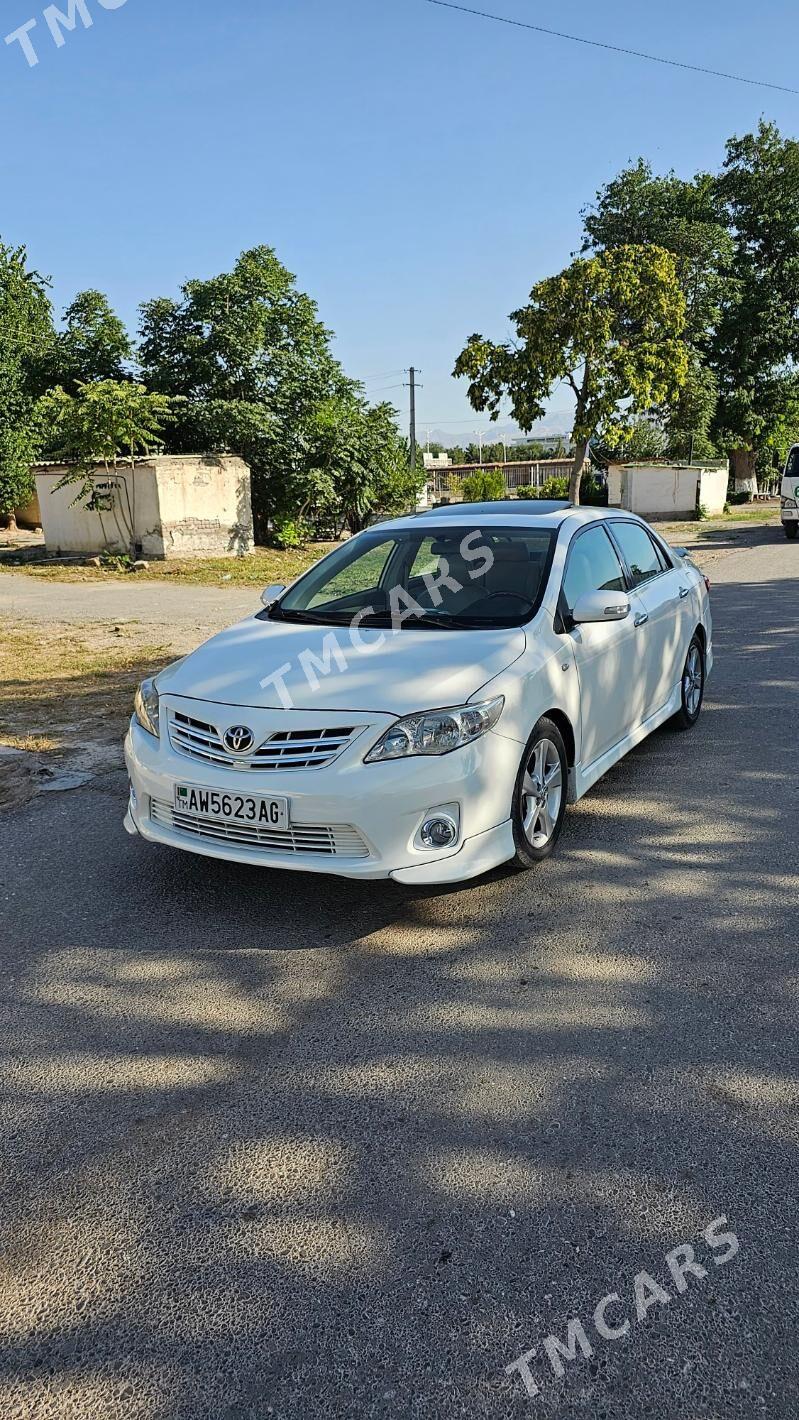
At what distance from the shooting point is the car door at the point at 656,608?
5441mm

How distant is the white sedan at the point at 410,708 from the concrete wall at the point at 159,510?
1663 cm

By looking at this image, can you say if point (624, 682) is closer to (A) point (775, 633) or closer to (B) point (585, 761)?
(B) point (585, 761)

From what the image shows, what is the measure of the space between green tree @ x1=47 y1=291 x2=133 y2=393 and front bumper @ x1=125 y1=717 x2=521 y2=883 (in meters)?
24.3

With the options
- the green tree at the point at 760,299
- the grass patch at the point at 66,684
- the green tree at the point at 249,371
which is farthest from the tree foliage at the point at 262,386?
the green tree at the point at 760,299

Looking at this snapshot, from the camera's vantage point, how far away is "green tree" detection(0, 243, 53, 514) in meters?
28.1

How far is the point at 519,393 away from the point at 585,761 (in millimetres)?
21797

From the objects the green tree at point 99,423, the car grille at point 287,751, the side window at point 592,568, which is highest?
the green tree at point 99,423

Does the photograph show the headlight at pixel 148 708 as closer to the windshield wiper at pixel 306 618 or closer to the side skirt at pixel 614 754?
the windshield wiper at pixel 306 618

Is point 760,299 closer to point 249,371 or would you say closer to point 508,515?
point 249,371

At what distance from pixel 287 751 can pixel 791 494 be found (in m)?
21.5

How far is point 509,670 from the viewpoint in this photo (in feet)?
12.9

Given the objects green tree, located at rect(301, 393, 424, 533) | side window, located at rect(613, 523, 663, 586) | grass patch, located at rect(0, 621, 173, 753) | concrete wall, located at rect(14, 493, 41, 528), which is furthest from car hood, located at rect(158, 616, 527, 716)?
concrete wall, located at rect(14, 493, 41, 528)

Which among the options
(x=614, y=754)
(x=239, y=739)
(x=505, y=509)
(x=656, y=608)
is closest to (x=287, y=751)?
(x=239, y=739)

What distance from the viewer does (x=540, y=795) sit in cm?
416
